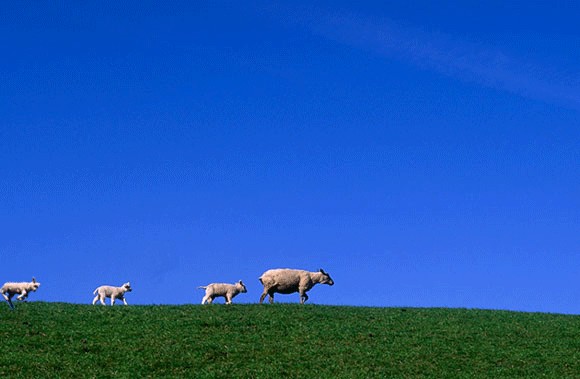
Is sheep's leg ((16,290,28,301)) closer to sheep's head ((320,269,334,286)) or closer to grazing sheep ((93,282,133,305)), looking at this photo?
grazing sheep ((93,282,133,305))

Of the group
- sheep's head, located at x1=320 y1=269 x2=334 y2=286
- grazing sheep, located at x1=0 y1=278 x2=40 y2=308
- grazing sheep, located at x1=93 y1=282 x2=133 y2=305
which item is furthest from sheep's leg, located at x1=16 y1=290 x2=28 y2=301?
sheep's head, located at x1=320 y1=269 x2=334 y2=286

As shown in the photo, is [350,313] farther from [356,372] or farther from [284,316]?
[356,372]

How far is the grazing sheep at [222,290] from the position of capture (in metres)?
44.8

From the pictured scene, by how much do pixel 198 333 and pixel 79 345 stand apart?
4.83 m

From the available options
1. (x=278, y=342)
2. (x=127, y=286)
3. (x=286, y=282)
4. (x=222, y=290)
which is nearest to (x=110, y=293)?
(x=127, y=286)

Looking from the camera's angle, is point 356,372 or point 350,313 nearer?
point 356,372

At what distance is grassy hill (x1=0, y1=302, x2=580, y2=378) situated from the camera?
31.1m

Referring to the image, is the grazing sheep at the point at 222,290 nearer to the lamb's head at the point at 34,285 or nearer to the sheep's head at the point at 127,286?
the sheep's head at the point at 127,286

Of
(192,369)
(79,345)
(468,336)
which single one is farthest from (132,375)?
(468,336)

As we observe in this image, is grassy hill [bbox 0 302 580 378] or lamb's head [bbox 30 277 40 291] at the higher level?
lamb's head [bbox 30 277 40 291]

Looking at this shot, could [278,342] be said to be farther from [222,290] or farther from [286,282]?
[222,290]

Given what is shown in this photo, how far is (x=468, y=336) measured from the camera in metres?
36.1

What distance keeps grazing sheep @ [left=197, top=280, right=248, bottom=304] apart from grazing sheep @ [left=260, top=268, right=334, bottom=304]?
1749mm

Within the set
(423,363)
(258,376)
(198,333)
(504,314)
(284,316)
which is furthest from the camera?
(504,314)
